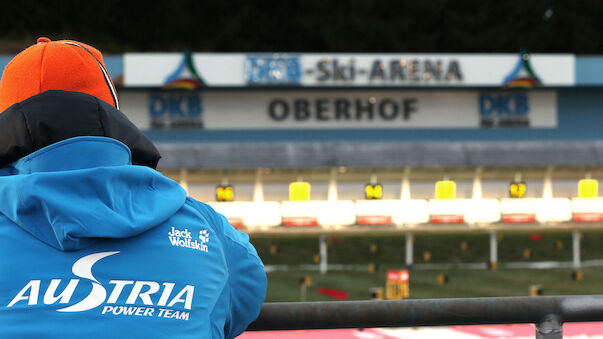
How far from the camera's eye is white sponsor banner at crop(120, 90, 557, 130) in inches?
955

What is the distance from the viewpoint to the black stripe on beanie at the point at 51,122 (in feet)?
5.15

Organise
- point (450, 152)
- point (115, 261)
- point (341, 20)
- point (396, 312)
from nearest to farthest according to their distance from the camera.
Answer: point (115, 261), point (396, 312), point (450, 152), point (341, 20)

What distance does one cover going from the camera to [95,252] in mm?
1515

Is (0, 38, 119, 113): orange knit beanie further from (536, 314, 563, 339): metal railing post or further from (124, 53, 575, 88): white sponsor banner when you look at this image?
(124, 53, 575, 88): white sponsor banner

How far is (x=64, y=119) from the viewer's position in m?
1.58

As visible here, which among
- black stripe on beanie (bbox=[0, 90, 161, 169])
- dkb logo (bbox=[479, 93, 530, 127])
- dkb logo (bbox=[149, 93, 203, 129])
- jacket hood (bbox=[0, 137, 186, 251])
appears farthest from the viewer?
dkb logo (bbox=[479, 93, 530, 127])

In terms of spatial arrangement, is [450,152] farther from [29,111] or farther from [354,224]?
[29,111]

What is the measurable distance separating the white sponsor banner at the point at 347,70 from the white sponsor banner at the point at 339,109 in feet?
2.24

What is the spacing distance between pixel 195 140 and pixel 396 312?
22.8 meters

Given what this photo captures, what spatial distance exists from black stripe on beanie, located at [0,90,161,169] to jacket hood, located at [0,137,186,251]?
0.04m

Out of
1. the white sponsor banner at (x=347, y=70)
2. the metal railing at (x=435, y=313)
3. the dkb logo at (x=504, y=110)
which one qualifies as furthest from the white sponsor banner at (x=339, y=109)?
the metal railing at (x=435, y=313)

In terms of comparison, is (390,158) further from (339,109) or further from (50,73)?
(50,73)

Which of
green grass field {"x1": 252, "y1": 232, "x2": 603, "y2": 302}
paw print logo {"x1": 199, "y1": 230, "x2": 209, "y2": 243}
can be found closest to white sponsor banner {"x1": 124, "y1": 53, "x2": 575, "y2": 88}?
green grass field {"x1": 252, "y1": 232, "x2": 603, "y2": 302}

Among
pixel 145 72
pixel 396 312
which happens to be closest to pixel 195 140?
pixel 145 72
